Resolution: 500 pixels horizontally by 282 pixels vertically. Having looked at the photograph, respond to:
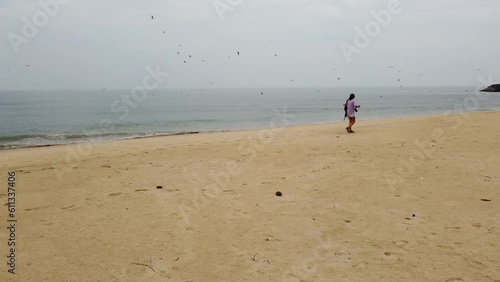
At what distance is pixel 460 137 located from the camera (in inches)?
519

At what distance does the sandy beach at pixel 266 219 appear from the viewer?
4.30 metres

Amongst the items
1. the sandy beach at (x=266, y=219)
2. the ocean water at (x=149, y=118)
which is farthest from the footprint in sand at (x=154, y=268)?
the ocean water at (x=149, y=118)

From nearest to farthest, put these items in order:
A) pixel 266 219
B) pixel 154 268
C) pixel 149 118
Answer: pixel 154 268 → pixel 266 219 → pixel 149 118

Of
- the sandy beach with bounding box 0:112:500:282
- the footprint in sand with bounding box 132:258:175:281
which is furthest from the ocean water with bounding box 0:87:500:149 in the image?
the footprint in sand with bounding box 132:258:175:281

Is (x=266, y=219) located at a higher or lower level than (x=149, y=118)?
higher

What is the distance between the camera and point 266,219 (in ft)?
19.3

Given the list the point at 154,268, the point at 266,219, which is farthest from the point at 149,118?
the point at 154,268

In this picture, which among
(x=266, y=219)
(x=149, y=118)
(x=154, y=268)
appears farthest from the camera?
(x=149, y=118)

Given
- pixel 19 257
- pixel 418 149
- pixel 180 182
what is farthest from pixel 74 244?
pixel 418 149

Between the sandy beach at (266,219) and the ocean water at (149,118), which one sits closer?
the sandy beach at (266,219)

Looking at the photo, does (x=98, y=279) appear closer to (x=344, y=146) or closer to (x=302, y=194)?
(x=302, y=194)

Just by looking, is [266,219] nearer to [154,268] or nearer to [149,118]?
[154,268]

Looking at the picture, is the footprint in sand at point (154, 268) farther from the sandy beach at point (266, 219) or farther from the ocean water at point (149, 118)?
the ocean water at point (149, 118)

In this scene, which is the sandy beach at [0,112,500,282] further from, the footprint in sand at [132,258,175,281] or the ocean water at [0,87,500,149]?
the ocean water at [0,87,500,149]
